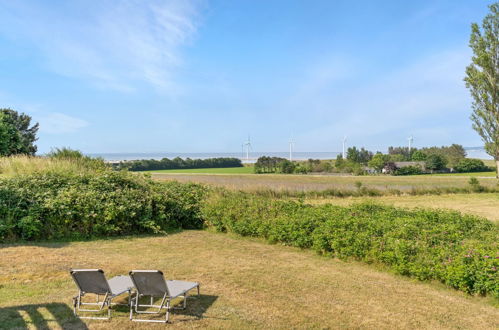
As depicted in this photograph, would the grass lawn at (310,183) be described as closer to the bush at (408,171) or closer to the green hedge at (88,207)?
the green hedge at (88,207)

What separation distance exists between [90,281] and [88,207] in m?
5.96

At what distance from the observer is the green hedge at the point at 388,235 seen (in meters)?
5.75

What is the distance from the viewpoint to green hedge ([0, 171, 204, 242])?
32.5ft

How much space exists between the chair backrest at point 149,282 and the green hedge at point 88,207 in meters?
5.92

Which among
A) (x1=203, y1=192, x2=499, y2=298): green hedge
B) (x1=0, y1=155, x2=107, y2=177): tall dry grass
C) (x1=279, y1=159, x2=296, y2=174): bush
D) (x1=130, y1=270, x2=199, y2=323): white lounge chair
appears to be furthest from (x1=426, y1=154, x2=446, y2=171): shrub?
(x1=130, y1=270, x2=199, y2=323): white lounge chair

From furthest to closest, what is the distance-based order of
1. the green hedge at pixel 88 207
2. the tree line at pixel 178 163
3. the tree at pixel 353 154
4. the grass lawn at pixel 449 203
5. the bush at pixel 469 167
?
the tree at pixel 353 154
the tree line at pixel 178 163
the bush at pixel 469 167
the grass lawn at pixel 449 203
the green hedge at pixel 88 207

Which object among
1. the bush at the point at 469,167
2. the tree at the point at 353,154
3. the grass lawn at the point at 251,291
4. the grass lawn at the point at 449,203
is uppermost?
the tree at the point at 353,154

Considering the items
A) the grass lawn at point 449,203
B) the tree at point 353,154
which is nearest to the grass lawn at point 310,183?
the grass lawn at point 449,203

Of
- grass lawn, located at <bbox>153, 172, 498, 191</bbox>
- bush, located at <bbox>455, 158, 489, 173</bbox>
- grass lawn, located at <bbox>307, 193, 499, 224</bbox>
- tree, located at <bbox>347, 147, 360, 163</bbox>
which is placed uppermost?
tree, located at <bbox>347, 147, 360, 163</bbox>

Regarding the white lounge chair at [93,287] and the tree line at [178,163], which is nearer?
the white lounge chair at [93,287]

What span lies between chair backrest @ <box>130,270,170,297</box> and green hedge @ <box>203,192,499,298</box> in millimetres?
4013

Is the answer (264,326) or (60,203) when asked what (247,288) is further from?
(60,203)

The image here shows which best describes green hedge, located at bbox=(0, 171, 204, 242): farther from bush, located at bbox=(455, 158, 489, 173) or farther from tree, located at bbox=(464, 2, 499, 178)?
bush, located at bbox=(455, 158, 489, 173)

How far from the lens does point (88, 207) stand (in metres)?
10.4
